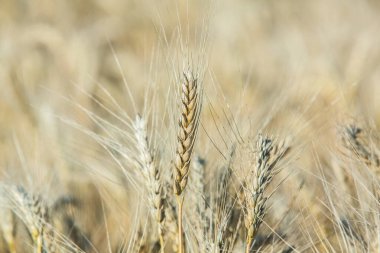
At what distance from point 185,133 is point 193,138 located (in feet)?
0.05

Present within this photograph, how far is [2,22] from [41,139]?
230cm

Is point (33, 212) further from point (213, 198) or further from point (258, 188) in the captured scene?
point (258, 188)

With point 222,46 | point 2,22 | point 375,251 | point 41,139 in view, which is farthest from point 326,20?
point 375,251

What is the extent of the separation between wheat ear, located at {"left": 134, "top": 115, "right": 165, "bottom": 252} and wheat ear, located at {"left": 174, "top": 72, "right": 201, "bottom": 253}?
0.07 meters

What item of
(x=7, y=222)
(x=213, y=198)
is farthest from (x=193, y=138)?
(x=7, y=222)

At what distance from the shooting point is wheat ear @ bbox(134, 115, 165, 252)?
0.95m

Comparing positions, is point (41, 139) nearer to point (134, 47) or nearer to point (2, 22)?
point (134, 47)

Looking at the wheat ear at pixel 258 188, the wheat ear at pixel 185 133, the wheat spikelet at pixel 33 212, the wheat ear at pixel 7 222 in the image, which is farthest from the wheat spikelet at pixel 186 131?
A: the wheat ear at pixel 7 222

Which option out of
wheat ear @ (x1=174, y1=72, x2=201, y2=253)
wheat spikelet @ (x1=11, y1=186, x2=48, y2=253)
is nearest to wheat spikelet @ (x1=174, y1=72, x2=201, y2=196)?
wheat ear @ (x1=174, y1=72, x2=201, y2=253)

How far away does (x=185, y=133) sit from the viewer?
88 cm

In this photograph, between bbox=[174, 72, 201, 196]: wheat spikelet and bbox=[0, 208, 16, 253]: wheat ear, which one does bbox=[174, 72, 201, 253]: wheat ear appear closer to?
bbox=[174, 72, 201, 196]: wheat spikelet

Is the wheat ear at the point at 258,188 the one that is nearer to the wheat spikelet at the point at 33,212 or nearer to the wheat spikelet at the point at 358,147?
the wheat spikelet at the point at 358,147

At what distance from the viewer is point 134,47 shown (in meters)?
3.72

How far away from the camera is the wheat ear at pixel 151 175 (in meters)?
0.95
